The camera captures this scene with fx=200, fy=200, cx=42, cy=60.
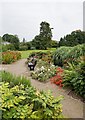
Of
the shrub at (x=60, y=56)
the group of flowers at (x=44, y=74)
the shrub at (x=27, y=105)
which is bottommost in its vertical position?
the shrub at (x=27, y=105)

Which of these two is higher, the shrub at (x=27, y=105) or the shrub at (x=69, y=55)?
the shrub at (x=69, y=55)

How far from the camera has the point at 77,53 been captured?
980cm

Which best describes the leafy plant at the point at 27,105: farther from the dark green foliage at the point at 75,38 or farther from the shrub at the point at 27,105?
the dark green foliage at the point at 75,38

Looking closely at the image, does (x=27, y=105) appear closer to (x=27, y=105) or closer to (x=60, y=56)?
(x=27, y=105)

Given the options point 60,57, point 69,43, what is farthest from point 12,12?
point 69,43

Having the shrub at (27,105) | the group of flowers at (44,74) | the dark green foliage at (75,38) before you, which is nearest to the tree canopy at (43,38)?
the dark green foliage at (75,38)

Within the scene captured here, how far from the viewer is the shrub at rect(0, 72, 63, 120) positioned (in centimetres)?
359

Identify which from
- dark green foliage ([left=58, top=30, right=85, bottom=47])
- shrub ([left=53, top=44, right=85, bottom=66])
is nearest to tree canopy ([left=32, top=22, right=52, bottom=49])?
dark green foliage ([left=58, top=30, right=85, bottom=47])

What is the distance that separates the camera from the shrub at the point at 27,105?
3.59m

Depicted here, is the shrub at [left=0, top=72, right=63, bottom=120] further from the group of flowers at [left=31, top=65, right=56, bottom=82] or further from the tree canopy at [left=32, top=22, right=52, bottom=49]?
the tree canopy at [left=32, top=22, right=52, bottom=49]

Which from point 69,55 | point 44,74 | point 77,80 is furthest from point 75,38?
point 77,80

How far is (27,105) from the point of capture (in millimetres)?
3754

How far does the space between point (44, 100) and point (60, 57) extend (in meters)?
7.36

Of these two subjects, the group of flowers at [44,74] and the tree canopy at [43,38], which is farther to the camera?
the tree canopy at [43,38]
